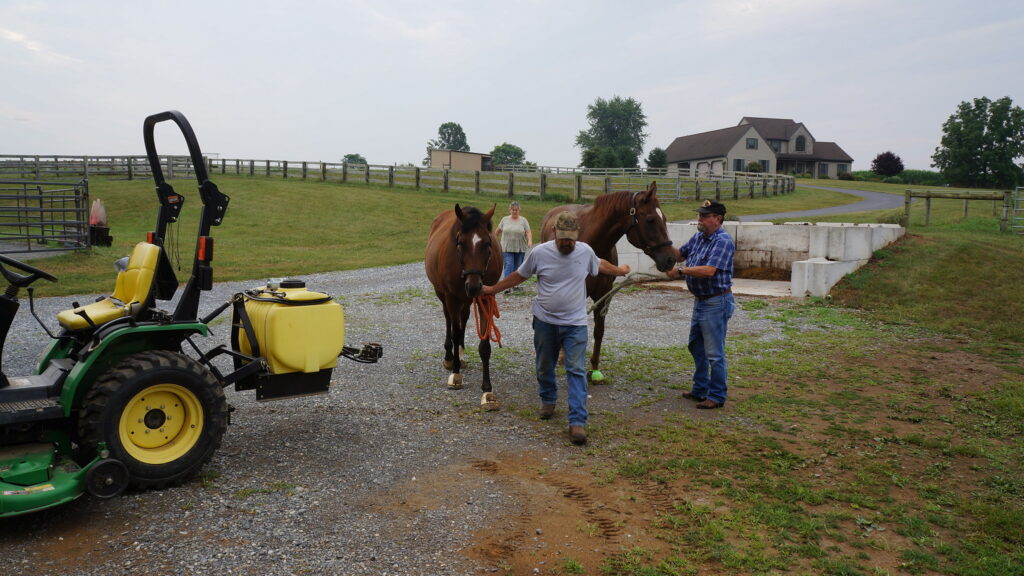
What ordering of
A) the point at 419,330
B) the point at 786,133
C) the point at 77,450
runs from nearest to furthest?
1. the point at 77,450
2. the point at 419,330
3. the point at 786,133

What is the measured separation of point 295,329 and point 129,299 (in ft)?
3.67

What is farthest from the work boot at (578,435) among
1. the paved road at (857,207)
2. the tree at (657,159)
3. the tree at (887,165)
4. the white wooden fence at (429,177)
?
the tree at (887,165)

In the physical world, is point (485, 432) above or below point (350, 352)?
below

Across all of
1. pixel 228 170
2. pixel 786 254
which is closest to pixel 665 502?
pixel 786 254

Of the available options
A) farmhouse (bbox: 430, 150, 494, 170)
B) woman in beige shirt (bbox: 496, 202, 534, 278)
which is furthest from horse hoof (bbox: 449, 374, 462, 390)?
farmhouse (bbox: 430, 150, 494, 170)

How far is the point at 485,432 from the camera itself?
5.68 metres

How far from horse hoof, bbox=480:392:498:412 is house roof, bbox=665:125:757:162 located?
60.8m

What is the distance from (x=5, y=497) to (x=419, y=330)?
21.5 feet

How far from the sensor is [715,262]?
6230 millimetres

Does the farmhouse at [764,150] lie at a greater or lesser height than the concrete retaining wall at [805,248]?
greater

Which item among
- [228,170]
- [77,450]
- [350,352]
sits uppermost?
[228,170]

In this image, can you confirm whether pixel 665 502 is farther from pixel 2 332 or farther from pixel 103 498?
pixel 2 332

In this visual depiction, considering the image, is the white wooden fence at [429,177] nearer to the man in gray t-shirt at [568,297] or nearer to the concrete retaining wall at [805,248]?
the concrete retaining wall at [805,248]

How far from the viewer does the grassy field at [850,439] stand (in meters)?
3.77
